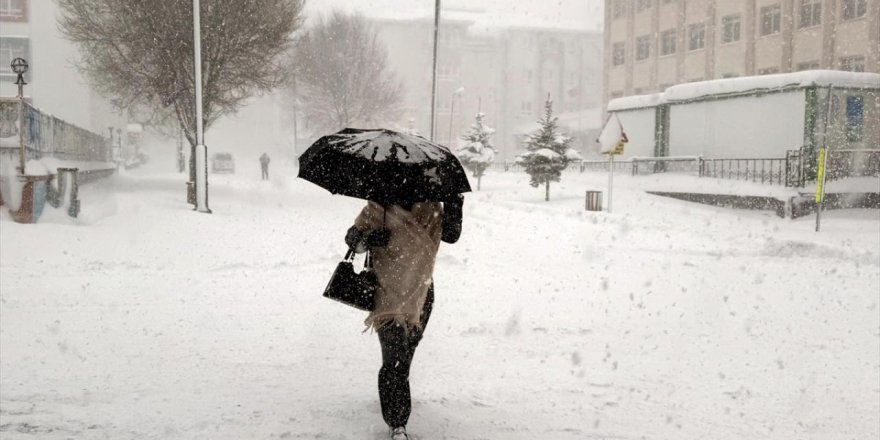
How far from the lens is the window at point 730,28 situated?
1591 inches

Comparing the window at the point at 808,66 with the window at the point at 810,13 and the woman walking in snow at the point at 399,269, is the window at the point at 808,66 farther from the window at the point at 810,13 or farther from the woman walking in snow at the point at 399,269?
the woman walking in snow at the point at 399,269

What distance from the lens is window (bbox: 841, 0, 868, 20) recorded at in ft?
105

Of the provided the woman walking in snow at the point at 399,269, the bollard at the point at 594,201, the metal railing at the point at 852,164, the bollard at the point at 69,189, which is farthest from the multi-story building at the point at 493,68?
the woman walking in snow at the point at 399,269

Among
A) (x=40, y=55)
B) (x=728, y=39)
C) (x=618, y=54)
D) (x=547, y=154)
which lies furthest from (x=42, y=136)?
(x=618, y=54)

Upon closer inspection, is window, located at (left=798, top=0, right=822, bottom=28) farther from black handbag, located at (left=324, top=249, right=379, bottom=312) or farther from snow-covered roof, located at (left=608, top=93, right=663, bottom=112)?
black handbag, located at (left=324, top=249, right=379, bottom=312)

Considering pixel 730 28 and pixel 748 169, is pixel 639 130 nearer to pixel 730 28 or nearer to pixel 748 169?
pixel 748 169

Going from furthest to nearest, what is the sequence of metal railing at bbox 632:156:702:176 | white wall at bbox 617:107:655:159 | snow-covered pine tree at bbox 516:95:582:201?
white wall at bbox 617:107:655:159 < metal railing at bbox 632:156:702:176 < snow-covered pine tree at bbox 516:95:582:201

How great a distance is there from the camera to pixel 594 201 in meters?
22.2

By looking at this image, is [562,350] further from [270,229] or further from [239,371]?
[270,229]

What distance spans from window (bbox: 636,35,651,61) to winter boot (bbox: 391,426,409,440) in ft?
153

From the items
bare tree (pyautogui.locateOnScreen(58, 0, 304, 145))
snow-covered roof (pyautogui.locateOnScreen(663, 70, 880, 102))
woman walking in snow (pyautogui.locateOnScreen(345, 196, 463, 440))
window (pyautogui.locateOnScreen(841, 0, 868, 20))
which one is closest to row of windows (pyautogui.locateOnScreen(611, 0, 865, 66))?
window (pyautogui.locateOnScreen(841, 0, 868, 20))

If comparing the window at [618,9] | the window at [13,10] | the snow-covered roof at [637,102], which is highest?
the window at [618,9]

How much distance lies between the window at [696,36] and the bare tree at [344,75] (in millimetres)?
20154

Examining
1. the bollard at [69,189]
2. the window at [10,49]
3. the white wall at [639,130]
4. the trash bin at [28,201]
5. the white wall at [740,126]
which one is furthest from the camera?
the window at [10,49]
